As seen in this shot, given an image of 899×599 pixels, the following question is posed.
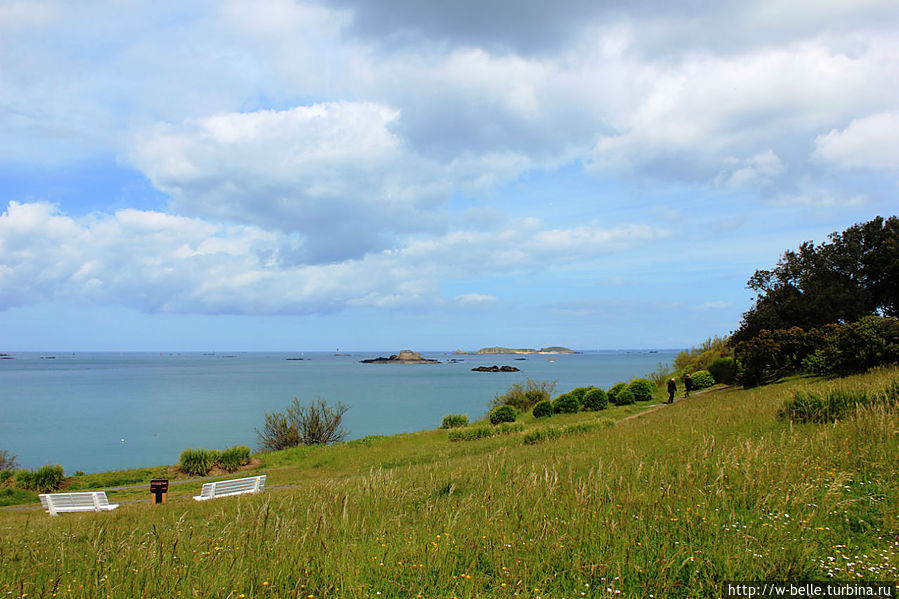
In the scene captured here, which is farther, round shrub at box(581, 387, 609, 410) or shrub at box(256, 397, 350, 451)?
shrub at box(256, 397, 350, 451)

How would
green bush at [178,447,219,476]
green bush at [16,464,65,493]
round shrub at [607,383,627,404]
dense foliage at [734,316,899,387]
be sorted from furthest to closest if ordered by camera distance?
round shrub at [607,383,627,404] < green bush at [178,447,219,476] < green bush at [16,464,65,493] < dense foliage at [734,316,899,387]

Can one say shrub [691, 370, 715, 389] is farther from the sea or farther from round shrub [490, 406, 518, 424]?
Result: the sea

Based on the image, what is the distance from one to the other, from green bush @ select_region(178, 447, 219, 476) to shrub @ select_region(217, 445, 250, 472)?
0.34 m

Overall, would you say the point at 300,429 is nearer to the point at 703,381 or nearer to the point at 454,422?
the point at 454,422

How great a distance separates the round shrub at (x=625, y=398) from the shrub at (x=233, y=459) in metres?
21.4

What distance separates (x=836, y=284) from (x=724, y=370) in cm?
985

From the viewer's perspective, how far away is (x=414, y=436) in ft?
84.6

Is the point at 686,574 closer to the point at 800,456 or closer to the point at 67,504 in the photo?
the point at 800,456

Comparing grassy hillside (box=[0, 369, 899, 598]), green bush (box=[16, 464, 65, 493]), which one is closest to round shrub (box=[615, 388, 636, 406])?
grassy hillside (box=[0, 369, 899, 598])

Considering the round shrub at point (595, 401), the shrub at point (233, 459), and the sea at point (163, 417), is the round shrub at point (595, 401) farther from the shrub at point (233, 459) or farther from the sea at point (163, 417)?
the shrub at point (233, 459)

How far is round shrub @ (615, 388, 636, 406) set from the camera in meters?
30.1

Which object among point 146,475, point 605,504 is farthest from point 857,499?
point 146,475

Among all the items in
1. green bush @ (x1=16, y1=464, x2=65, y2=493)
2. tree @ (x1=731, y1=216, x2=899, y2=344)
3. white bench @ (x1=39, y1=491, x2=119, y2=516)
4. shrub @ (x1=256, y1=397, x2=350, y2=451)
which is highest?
tree @ (x1=731, y1=216, x2=899, y2=344)

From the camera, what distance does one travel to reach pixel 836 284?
3419 cm
